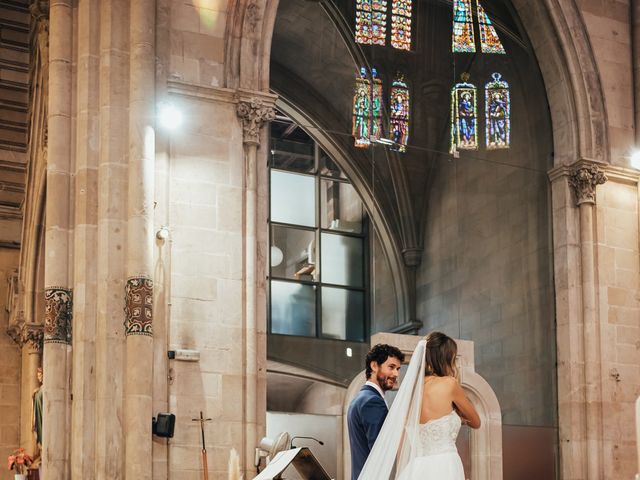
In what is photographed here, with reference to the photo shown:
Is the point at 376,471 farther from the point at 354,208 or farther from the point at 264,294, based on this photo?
the point at 354,208

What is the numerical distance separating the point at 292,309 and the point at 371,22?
4942 millimetres

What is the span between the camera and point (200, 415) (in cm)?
1530

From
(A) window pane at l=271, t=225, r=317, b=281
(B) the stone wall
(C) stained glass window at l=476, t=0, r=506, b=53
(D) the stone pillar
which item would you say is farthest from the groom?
(B) the stone wall

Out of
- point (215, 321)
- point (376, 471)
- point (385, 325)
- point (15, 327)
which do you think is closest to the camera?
point (376, 471)

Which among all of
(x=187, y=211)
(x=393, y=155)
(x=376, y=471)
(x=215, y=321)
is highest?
(x=393, y=155)

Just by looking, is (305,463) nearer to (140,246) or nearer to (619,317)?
(140,246)

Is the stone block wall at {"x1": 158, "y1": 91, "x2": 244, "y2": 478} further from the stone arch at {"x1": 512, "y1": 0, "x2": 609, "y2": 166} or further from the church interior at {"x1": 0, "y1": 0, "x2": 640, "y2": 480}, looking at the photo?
the stone arch at {"x1": 512, "y1": 0, "x2": 609, "y2": 166}

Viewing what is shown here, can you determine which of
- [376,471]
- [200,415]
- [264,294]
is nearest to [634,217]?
[264,294]

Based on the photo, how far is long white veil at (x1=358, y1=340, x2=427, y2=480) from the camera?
872cm

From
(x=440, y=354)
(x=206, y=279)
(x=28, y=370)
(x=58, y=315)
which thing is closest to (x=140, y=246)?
(x=206, y=279)

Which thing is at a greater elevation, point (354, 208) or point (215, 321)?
point (354, 208)

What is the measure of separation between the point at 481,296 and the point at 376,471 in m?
10.5

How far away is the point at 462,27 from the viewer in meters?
20.0

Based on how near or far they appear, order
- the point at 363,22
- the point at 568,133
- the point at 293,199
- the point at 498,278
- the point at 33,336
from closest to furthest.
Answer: the point at 293,199
the point at 363,22
the point at 498,278
the point at 568,133
the point at 33,336
